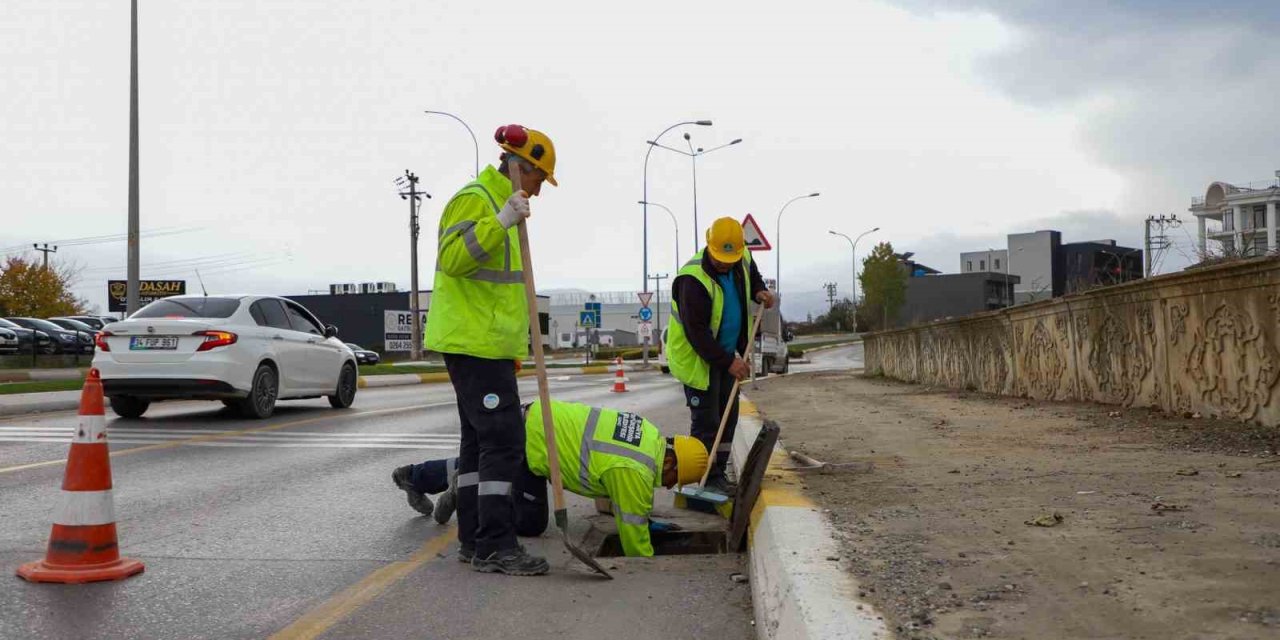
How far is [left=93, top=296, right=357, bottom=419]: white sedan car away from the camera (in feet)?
39.0

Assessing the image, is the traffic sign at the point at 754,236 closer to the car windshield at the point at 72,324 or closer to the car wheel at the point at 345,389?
the car wheel at the point at 345,389

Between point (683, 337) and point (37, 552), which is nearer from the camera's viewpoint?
point (37, 552)

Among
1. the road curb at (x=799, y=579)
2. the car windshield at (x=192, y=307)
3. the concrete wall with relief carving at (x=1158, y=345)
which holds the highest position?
the car windshield at (x=192, y=307)

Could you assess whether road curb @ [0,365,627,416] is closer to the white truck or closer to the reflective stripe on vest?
the reflective stripe on vest

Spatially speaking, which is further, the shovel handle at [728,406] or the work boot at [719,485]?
the work boot at [719,485]

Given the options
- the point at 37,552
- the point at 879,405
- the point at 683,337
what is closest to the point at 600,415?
the point at 683,337

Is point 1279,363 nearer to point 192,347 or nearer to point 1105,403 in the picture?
point 1105,403

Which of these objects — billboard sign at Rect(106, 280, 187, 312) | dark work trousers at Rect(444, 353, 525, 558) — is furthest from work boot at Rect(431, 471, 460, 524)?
billboard sign at Rect(106, 280, 187, 312)

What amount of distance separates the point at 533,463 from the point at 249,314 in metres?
8.42

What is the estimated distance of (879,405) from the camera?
47.3 feet

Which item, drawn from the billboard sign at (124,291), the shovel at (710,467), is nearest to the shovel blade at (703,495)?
the shovel at (710,467)

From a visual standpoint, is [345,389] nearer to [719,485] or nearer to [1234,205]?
[719,485]

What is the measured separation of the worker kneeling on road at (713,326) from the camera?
648 centimetres

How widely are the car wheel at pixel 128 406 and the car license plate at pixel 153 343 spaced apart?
47.4 inches
